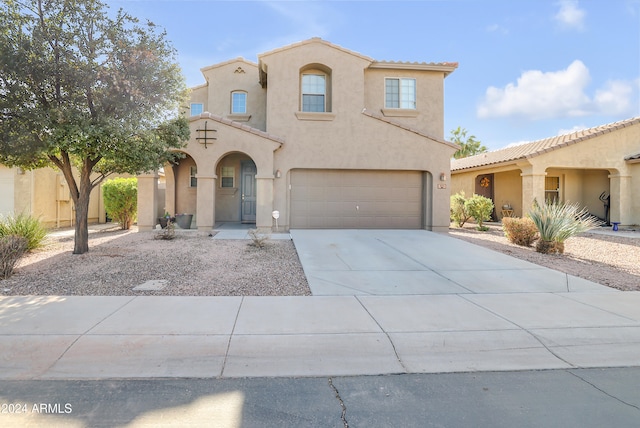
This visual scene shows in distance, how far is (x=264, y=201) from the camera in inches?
529

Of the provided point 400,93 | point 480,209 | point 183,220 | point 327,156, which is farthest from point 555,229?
point 183,220

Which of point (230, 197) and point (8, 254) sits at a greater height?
point (230, 197)

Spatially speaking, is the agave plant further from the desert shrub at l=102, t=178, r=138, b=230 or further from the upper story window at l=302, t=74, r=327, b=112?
the desert shrub at l=102, t=178, r=138, b=230

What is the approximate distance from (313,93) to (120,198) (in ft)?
30.1

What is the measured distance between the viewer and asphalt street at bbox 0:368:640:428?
9.98 ft

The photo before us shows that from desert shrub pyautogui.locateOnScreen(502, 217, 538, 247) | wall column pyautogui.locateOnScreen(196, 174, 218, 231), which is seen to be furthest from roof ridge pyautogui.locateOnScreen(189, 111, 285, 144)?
desert shrub pyautogui.locateOnScreen(502, 217, 538, 247)

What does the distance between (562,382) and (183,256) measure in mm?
8054

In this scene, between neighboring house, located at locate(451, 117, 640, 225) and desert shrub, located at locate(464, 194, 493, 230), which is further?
neighboring house, located at locate(451, 117, 640, 225)

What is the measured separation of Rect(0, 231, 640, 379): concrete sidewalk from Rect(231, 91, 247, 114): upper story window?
12.0 meters

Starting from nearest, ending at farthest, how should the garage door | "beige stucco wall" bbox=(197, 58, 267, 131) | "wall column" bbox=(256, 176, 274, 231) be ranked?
1. "wall column" bbox=(256, 176, 274, 231)
2. the garage door
3. "beige stucco wall" bbox=(197, 58, 267, 131)

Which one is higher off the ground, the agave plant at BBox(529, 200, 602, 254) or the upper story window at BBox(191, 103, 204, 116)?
the upper story window at BBox(191, 103, 204, 116)

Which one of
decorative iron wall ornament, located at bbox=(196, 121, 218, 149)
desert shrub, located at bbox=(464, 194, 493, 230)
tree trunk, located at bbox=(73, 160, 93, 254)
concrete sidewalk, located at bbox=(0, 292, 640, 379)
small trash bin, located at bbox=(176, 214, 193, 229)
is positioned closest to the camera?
concrete sidewalk, located at bbox=(0, 292, 640, 379)

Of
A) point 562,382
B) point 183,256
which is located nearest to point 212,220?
point 183,256

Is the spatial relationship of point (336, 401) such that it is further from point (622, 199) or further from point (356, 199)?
point (622, 199)
